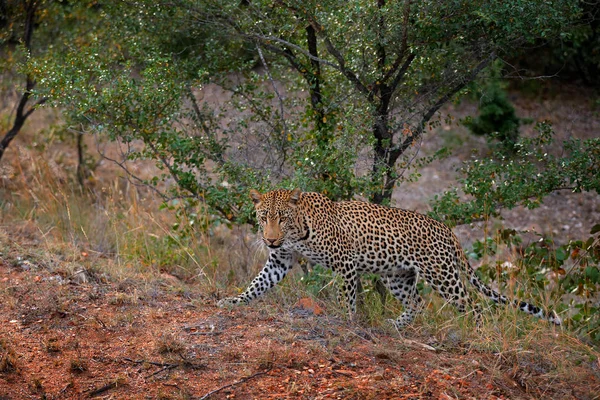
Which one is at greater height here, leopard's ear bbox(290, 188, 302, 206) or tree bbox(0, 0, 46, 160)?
tree bbox(0, 0, 46, 160)

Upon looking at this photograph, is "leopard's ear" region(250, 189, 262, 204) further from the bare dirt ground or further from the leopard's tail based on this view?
the leopard's tail

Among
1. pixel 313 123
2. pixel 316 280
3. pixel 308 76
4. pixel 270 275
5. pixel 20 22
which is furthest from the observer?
pixel 20 22

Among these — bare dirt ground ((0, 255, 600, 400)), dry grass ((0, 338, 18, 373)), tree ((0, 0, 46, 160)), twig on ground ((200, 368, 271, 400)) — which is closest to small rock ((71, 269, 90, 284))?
bare dirt ground ((0, 255, 600, 400))

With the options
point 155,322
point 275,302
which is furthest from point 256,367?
point 275,302

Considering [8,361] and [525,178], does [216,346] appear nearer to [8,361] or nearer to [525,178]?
[8,361]

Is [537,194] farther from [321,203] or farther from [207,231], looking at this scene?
[207,231]

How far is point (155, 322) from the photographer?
23.5 feet

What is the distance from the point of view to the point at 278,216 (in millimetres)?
7852

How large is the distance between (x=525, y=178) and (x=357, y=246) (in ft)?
7.09

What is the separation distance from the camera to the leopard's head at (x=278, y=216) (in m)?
7.82

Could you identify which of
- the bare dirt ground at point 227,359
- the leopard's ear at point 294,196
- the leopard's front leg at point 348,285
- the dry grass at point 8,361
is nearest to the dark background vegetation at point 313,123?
the leopard's front leg at point 348,285

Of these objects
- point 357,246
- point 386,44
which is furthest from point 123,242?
point 386,44

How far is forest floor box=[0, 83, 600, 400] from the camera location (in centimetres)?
596

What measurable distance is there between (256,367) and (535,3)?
14.9ft
